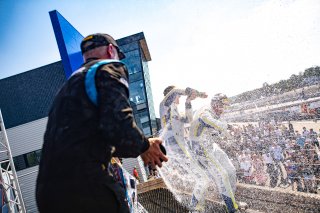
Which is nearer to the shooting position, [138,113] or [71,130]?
[71,130]

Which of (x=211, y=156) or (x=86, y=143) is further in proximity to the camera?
(x=211, y=156)

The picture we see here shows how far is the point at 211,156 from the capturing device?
4883 millimetres

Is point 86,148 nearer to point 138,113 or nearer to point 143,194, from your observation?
point 143,194

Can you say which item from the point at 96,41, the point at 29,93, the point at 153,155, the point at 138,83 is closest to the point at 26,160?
the point at 29,93

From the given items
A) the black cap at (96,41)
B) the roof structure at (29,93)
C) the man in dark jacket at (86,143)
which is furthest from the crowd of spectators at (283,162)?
the roof structure at (29,93)

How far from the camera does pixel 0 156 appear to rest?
55.4ft

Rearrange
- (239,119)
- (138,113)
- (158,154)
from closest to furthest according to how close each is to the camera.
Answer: (158,154) < (138,113) < (239,119)

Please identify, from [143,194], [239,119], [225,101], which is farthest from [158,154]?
[239,119]

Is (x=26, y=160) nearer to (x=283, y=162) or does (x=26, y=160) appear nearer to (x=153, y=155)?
(x=283, y=162)

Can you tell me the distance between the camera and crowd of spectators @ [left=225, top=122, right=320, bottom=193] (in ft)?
27.1

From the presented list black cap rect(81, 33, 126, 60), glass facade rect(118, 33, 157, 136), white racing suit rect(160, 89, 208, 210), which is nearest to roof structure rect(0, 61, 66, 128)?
glass facade rect(118, 33, 157, 136)

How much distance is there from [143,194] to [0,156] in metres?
14.9

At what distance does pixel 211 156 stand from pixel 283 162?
675 cm

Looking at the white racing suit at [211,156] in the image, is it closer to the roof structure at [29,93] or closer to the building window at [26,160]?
the building window at [26,160]
